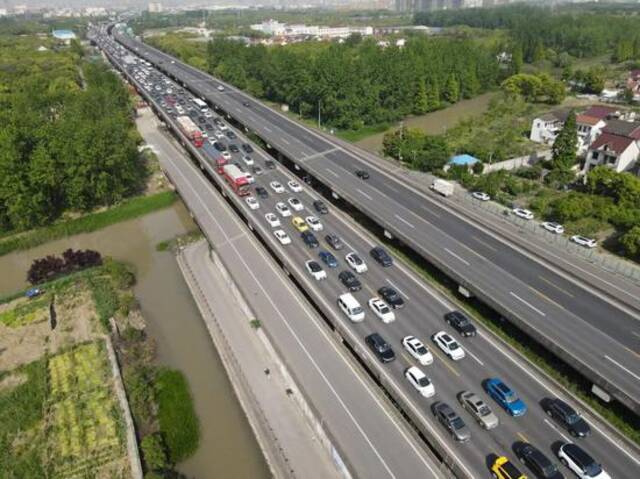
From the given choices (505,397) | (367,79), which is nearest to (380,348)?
(505,397)

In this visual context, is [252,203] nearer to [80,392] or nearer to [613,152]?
[80,392]

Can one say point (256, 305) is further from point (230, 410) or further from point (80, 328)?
point (80, 328)

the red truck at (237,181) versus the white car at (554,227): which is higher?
the red truck at (237,181)

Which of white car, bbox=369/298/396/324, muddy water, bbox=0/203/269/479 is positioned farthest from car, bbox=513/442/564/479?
muddy water, bbox=0/203/269/479

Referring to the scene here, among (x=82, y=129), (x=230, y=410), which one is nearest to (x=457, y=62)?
(x=82, y=129)

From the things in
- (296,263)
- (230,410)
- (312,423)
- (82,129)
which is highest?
(82,129)

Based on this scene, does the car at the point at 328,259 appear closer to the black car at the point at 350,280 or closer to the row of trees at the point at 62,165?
the black car at the point at 350,280

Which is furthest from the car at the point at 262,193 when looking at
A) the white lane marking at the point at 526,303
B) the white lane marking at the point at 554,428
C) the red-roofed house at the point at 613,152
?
the red-roofed house at the point at 613,152
